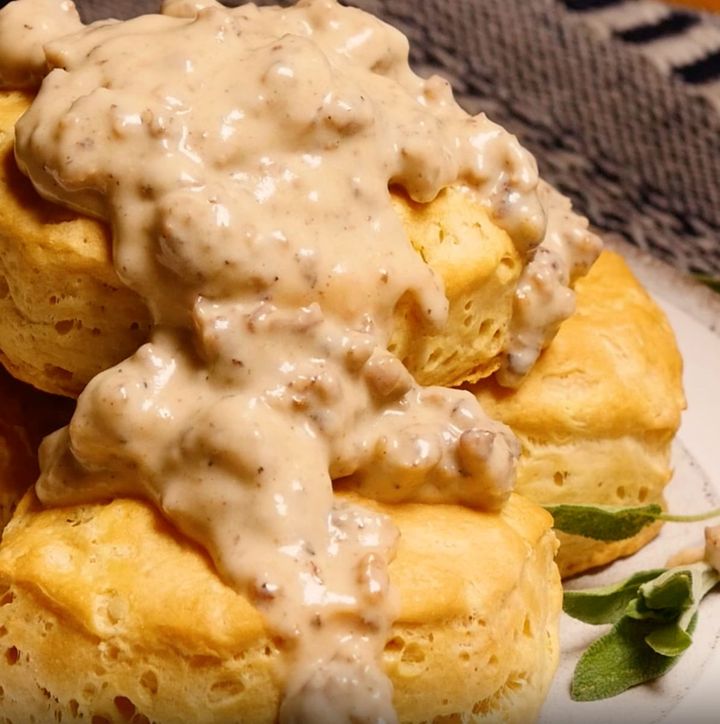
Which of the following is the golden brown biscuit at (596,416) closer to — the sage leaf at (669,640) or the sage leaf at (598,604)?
the sage leaf at (598,604)

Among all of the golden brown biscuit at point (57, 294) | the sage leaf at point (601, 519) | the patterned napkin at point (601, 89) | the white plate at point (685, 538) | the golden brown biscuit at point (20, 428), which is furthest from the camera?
the patterned napkin at point (601, 89)

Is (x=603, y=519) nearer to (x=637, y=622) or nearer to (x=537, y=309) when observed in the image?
(x=637, y=622)

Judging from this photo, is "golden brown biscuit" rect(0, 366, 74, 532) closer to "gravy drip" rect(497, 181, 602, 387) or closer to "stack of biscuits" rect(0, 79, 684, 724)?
"stack of biscuits" rect(0, 79, 684, 724)

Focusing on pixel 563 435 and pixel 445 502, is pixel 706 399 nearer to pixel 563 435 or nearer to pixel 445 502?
pixel 563 435

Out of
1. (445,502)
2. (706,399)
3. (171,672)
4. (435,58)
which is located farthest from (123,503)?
(435,58)

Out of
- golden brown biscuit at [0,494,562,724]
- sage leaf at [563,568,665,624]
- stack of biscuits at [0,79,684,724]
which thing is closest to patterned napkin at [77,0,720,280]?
stack of biscuits at [0,79,684,724]

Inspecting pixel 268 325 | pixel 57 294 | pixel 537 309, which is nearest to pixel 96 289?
pixel 57 294

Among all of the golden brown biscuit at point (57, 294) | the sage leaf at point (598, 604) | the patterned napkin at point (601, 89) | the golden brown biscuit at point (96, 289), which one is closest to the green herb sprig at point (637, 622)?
the sage leaf at point (598, 604)
